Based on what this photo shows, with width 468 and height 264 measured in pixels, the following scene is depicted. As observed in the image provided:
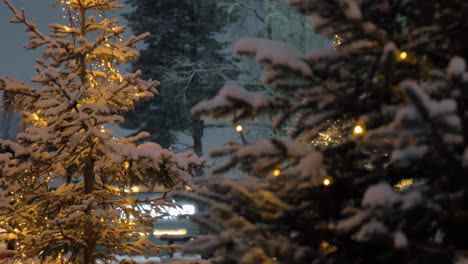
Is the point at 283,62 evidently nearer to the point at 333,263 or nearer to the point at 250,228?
the point at 250,228

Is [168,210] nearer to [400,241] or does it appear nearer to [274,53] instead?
[274,53]

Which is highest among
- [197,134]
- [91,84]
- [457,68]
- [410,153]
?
[197,134]

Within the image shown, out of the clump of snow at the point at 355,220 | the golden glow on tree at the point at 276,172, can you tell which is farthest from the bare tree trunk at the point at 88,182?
the clump of snow at the point at 355,220

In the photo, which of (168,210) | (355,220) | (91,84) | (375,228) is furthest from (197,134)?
(375,228)

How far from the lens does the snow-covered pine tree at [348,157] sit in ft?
7.74

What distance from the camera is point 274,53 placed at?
2.68 meters

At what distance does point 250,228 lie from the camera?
2.85 m

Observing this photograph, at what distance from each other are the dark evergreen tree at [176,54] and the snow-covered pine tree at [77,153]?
12.0m

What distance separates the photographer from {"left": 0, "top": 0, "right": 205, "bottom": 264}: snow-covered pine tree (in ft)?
20.5

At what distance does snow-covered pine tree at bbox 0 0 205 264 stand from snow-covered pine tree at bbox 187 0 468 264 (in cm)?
354

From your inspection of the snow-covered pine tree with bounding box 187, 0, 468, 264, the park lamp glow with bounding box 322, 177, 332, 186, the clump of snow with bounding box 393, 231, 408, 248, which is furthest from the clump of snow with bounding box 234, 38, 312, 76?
the clump of snow with bounding box 393, 231, 408, 248

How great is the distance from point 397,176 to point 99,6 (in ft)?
19.7

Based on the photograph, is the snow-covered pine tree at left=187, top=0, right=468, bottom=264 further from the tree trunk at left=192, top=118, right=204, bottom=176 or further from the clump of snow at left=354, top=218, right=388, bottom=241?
the tree trunk at left=192, top=118, right=204, bottom=176

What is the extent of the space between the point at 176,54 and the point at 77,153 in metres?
14.7
